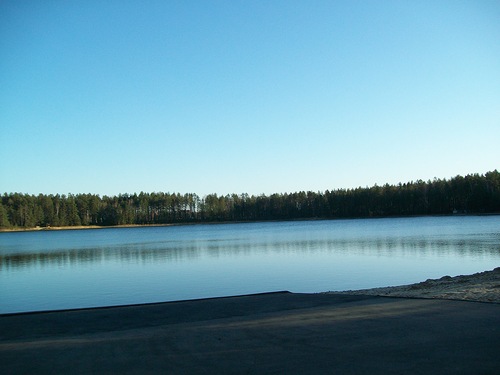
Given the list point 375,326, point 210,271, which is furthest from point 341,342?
point 210,271

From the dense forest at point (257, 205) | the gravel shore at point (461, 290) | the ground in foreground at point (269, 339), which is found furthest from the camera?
the dense forest at point (257, 205)

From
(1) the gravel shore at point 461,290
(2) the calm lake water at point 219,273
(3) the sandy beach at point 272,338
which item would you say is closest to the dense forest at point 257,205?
(2) the calm lake water at point 219,273

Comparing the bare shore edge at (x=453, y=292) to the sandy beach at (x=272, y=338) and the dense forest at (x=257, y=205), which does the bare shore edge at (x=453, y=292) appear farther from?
the dense forest at (x=257, y=205)

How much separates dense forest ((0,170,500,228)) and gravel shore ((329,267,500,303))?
283 feet

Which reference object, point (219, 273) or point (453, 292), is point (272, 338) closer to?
point (453, 292)

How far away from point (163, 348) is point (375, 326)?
308cm

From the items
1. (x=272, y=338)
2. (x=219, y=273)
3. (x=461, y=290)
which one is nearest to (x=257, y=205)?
(x=219, y=273)

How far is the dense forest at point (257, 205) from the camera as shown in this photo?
9719 cm

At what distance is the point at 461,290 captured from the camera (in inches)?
403

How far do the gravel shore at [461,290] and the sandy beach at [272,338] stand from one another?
6 centimetres

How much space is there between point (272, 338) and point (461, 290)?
5.79 m

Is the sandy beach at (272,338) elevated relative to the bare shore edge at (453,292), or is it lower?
elevated

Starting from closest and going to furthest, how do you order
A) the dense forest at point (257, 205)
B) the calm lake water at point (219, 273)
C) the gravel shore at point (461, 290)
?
the gravel shore at point (461, 290) < the calm lake water at point (219, 273) < the dense forest at point (257, 205)

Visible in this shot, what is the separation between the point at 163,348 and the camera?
6121mm
